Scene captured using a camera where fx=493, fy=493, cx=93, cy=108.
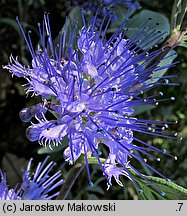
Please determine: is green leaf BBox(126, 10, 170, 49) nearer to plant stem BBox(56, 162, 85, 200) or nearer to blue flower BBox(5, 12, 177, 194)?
blue flower BBox(5, 12, 177, 194)

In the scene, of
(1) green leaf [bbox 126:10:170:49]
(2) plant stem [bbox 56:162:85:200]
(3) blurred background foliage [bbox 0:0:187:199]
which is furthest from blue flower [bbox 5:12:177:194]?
(3) blurred background foliage [bbox 0:0:187:199]

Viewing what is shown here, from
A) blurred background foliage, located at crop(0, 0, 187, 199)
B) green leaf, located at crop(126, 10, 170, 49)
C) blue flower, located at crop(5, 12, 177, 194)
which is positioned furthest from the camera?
blurred background foliage, located at crop(0, 0, 187, 199)

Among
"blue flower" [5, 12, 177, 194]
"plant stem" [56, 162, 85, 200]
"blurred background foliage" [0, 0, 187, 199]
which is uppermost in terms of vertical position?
"blue flower" [5, 12, 177, 194]

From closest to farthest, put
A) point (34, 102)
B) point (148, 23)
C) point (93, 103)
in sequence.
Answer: point (93, 103) < point (148, 23) < point (34, 102)

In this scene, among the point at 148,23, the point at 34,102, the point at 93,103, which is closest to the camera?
the point at 93,103

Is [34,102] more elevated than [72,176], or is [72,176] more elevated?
[72,176]

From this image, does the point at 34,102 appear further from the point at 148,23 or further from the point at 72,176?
the point at 72,176

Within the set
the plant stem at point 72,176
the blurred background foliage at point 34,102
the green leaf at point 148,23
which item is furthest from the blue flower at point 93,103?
the blurred background foliage at point 34,102

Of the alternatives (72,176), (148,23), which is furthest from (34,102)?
(72,176)

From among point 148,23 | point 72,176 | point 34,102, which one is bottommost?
point 34,102

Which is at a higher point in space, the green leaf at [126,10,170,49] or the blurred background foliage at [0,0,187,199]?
the green leaf at [126,10,170,49]
